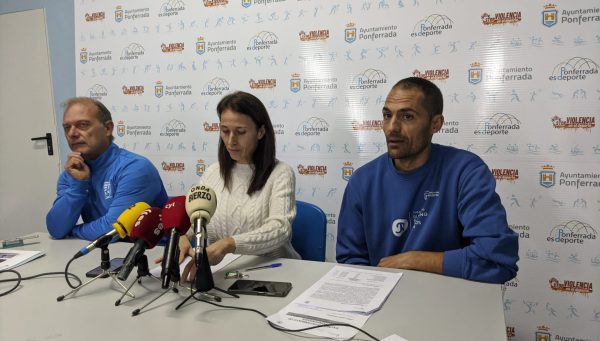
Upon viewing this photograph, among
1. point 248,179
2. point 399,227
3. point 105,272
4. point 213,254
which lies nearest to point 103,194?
point 248,179

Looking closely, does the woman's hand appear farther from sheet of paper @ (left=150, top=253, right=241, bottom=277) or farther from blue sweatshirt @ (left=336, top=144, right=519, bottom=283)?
blue sweatshirt @ (left=336, top=144, right=519, bottom=283)

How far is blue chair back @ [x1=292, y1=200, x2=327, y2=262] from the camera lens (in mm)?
1884

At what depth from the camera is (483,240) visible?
142 centimetres

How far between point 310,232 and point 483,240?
0.76 m

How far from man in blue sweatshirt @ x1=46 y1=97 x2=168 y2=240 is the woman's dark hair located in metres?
0.43

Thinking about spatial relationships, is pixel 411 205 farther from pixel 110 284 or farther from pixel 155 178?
pixel 155 178

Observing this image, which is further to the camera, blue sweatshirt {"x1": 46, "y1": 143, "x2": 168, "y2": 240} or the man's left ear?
blue sweatshirt {"x1": 46, "y1": 143, "x2": 168, "y2": 240}

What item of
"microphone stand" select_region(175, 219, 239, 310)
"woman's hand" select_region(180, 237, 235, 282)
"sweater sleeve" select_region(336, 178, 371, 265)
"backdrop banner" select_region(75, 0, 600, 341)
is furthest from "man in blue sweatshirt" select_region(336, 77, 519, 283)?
"backdrop banner" select_region(75, 0, 600, 341)

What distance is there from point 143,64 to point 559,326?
10.3 ft

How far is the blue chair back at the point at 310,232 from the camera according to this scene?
1884mm

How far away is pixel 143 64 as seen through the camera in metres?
3.10

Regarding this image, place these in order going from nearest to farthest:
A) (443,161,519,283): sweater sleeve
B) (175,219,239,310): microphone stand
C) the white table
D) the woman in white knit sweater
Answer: the white table
(175,219,239,310): microphone stand
(443,161,519,283): sweater sleeve
the woman in white knit sweater

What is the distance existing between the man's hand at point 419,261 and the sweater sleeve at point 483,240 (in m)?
0.02

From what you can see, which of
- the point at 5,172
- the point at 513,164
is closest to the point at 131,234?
the point at 513,164
